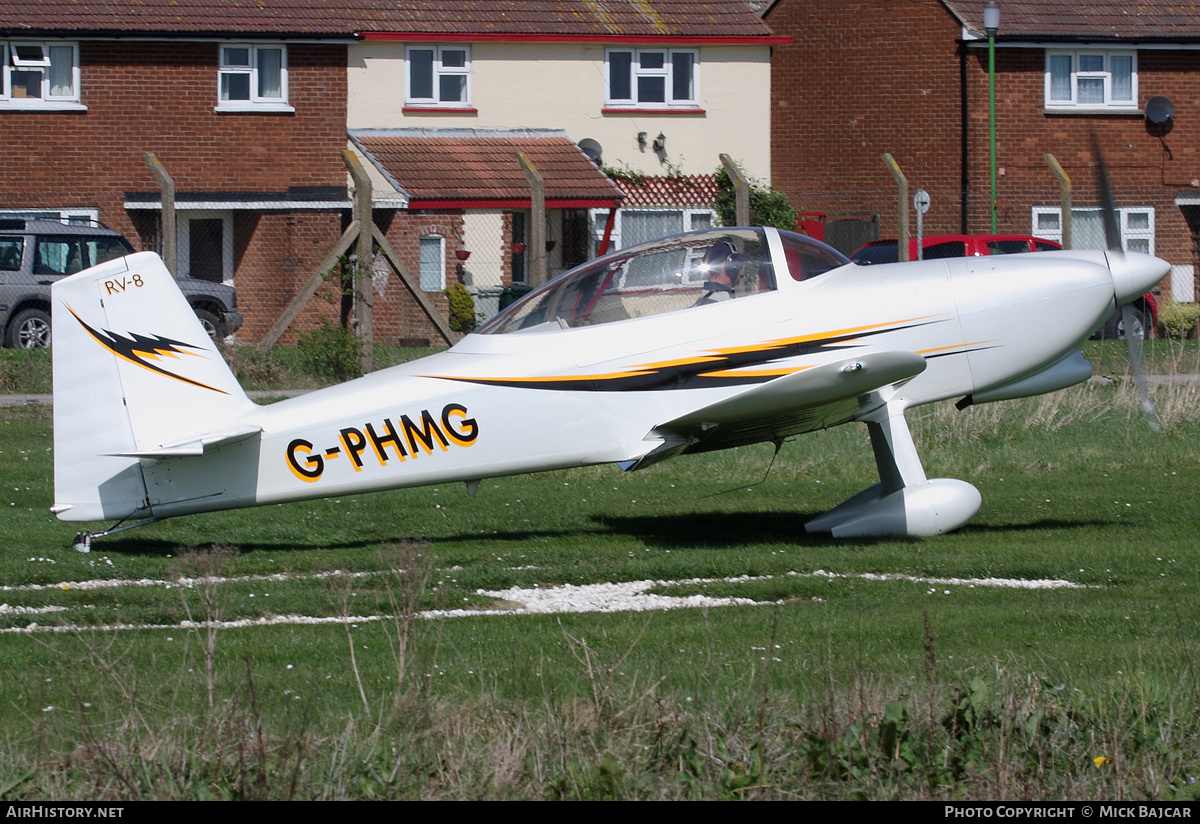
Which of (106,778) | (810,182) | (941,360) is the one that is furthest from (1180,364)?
(106,778)

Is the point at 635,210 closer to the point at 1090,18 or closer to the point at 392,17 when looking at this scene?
the point at 392,17

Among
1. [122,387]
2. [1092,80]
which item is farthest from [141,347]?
[1092,80]

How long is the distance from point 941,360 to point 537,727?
517cm

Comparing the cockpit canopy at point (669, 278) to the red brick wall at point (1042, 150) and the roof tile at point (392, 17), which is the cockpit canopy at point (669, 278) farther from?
the red brick wall at point (1042, 150)

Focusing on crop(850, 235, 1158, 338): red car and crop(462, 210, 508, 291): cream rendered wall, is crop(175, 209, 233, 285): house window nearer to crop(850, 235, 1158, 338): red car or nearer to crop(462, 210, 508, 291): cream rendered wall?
crop(462, 210, 508, 291): cream rendered wall

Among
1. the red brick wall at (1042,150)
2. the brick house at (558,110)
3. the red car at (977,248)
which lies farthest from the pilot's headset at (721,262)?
the red brick wall at (1042,150)

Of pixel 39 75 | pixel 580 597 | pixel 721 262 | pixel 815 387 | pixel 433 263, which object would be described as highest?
pixel 39 75

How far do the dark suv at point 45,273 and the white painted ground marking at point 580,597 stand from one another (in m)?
12.7

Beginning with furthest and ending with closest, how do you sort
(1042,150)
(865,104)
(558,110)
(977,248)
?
(865,104) → (1042,150) → (558,110) → (977,248)

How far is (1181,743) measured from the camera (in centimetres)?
471

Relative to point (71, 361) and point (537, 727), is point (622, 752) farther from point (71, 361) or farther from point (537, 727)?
point (71, 361)

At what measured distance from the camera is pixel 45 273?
68.2 ft

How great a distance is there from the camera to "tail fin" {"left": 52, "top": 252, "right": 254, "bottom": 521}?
26.9ft

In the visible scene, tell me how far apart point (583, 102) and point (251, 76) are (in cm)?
688
